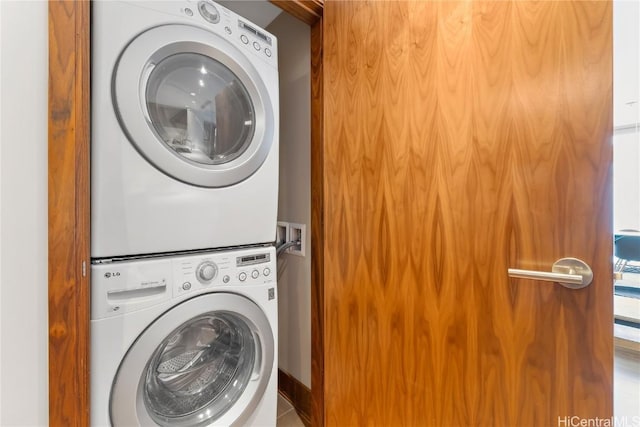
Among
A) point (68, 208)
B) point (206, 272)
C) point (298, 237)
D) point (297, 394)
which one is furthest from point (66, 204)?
point (297, 394)

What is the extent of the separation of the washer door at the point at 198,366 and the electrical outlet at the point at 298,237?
463 millimetres

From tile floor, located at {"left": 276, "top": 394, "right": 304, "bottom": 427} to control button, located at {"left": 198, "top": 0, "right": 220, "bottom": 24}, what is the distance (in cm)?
184

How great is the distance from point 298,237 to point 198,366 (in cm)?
73

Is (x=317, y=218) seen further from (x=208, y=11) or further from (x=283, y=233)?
(x=208, y=11)

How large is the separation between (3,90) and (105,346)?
2.23ft

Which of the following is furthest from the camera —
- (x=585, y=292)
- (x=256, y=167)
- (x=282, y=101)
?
(x=282, y=101)

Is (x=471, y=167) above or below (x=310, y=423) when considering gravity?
above

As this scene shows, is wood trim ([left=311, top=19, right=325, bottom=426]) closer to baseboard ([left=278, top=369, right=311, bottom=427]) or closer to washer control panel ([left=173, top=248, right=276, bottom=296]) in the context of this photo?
baseboard ([left=278, top=369, right=311, bottom=427])

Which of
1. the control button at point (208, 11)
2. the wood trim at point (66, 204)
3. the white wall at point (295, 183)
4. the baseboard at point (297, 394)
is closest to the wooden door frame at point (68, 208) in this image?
the wood trim at point (66, 204)

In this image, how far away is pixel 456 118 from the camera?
0.75 m

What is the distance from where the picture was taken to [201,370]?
995 mm

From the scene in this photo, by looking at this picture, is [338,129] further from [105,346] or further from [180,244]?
[105,346]

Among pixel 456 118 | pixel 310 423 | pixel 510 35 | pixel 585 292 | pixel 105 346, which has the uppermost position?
pixel 510 35

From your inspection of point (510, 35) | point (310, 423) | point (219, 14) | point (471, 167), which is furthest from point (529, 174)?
point (310, 423)
